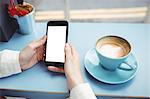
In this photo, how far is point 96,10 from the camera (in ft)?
5.54

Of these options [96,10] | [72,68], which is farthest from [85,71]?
[96,10]

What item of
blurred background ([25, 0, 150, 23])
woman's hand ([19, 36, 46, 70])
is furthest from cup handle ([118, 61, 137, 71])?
blurred background ([25, 0, 150, 23])

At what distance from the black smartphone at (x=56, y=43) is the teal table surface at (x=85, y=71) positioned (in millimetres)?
38

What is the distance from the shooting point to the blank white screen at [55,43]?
2.30 ft

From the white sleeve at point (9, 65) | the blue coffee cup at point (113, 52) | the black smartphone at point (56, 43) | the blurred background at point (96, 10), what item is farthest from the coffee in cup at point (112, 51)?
the blurred background at point (96, 10)

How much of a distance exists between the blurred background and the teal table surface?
73cm

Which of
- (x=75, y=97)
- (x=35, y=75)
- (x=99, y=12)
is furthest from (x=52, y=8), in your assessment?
(x=75, y=97)

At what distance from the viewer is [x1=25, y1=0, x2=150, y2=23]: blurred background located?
5.25ft

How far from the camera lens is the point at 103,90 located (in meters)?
0.64

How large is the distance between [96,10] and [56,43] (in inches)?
40.6

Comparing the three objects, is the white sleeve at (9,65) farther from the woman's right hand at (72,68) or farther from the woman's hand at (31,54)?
the woman's right hand at (72,68)

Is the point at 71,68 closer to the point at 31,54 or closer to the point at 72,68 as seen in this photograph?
the point at 72,68

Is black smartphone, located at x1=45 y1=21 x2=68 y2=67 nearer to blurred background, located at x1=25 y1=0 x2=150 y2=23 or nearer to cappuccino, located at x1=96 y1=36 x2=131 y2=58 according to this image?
cappuccino, located at x1=96 y1=36 x2=131 y2=58

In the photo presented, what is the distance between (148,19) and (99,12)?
341 mm
